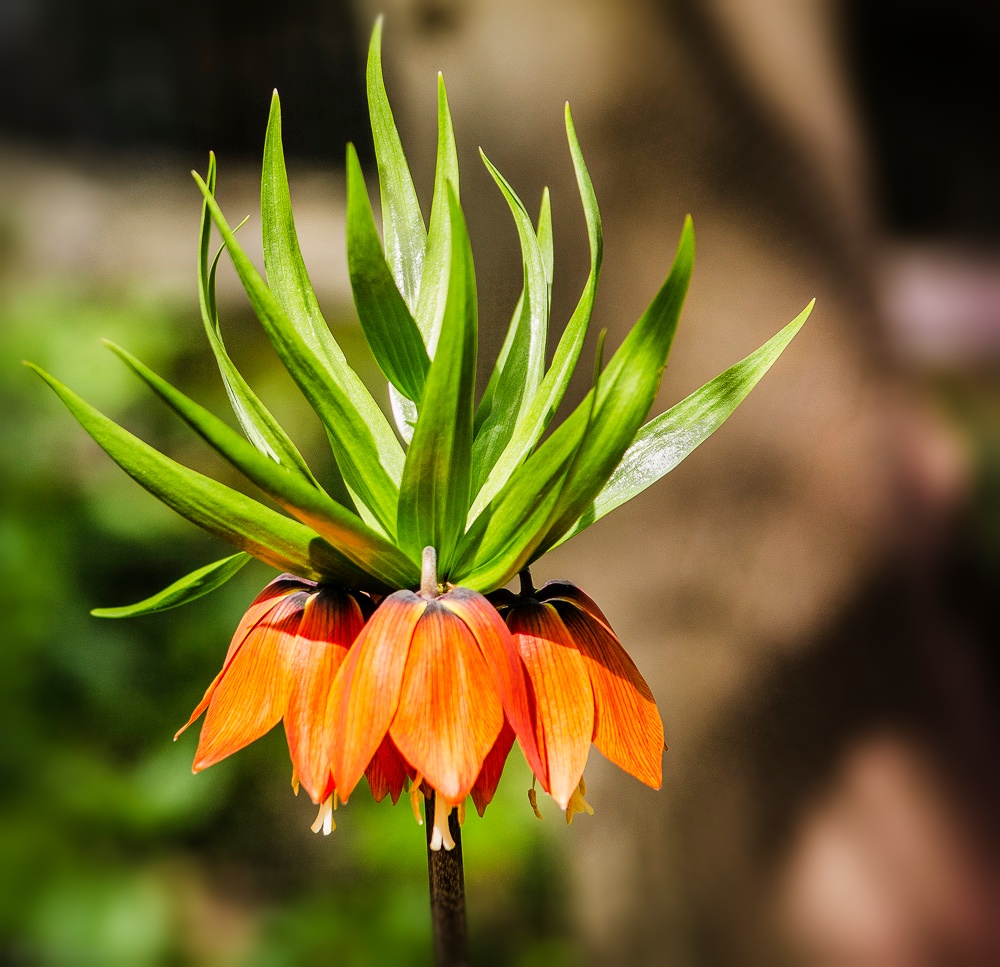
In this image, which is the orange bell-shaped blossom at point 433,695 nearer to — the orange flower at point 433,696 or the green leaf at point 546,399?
the orange flower at point 433,696

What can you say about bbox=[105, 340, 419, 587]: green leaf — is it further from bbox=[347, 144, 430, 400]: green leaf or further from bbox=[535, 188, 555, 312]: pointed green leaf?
bbox=[535, 188, 555, 312]: pointed green leaf

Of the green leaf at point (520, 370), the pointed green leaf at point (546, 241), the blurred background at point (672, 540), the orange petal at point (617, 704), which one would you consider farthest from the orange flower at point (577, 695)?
the blurred background at point (672, 540)

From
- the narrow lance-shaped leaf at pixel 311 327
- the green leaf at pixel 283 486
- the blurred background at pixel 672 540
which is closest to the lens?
the green leaf at pixel 283 486

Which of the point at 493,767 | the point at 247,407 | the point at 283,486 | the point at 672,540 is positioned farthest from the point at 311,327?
the point at 672,540

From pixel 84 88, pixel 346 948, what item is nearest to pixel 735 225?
→ pixel 84 88

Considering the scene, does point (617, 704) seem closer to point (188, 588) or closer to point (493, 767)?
point (493, 767)

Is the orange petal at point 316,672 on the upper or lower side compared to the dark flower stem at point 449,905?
upper

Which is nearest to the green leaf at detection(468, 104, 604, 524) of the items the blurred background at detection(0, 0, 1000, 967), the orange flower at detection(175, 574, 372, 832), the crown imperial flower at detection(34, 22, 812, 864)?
the crown imperial flower at detection(34, 22, 812, 864)
